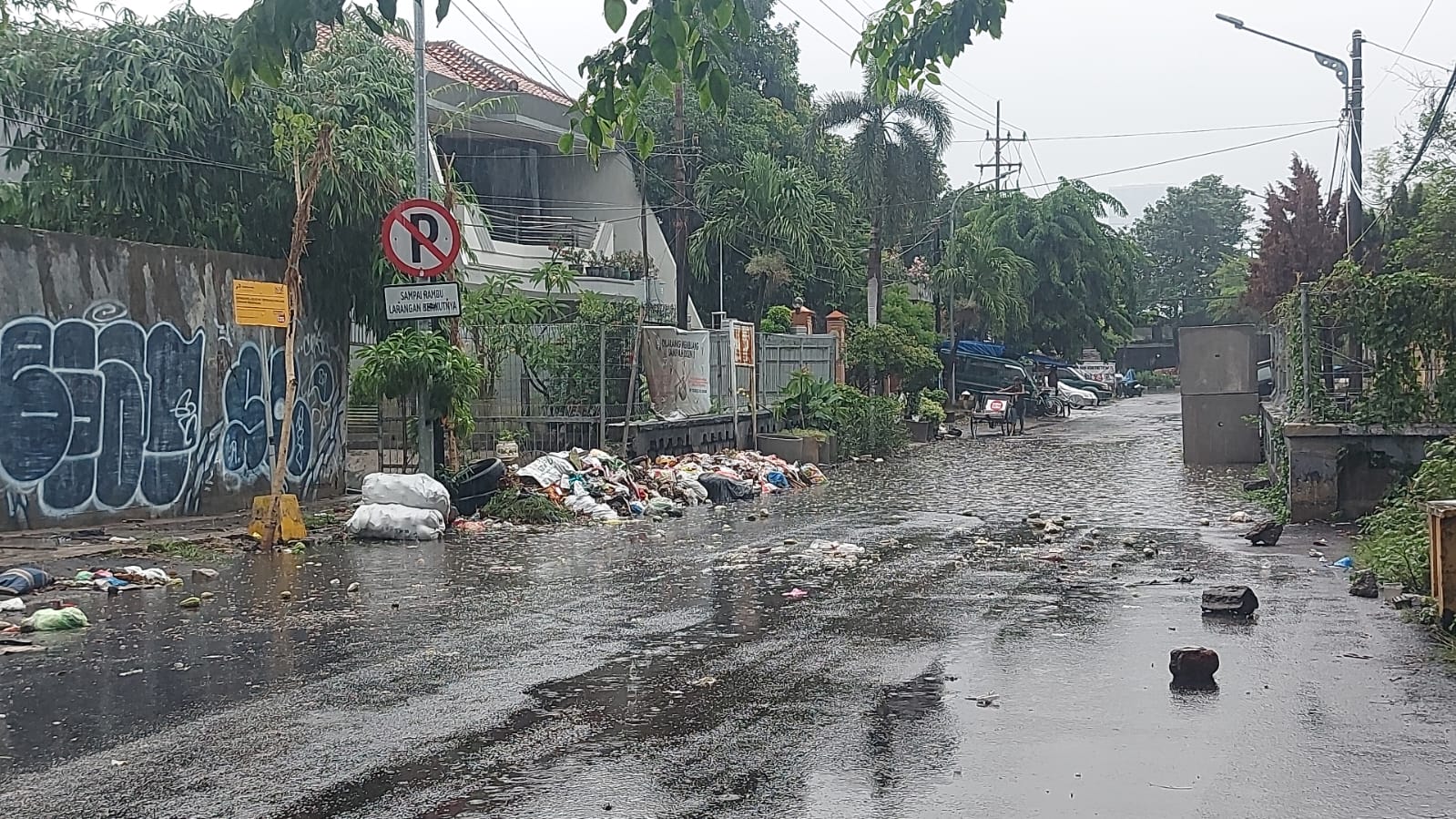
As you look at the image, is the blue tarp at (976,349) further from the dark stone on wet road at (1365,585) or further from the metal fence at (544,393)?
the dark stone on wet road at (1365,585)

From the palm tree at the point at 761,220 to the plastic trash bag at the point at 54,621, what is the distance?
28.9 metres

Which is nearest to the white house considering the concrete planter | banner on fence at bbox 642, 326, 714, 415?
banner on fence at bbox 642, 326, 714, 415

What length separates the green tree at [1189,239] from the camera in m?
88.8

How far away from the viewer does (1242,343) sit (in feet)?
77.3

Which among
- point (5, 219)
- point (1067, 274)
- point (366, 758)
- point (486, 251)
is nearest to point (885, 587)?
point (366, 758)

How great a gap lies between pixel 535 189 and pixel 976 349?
68.0ft

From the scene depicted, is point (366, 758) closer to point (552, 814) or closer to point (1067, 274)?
point (552, 814)

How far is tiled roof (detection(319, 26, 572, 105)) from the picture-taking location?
29094mm

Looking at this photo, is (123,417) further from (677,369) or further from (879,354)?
(879,354)

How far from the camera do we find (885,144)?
3800 centimetres

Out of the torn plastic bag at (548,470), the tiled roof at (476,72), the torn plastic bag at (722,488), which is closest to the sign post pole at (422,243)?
the torn plastic bag at (548,470)

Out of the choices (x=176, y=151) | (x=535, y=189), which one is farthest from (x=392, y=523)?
(x=535, y=189)

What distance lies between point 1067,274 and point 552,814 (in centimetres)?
4777

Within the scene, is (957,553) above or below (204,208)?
below
